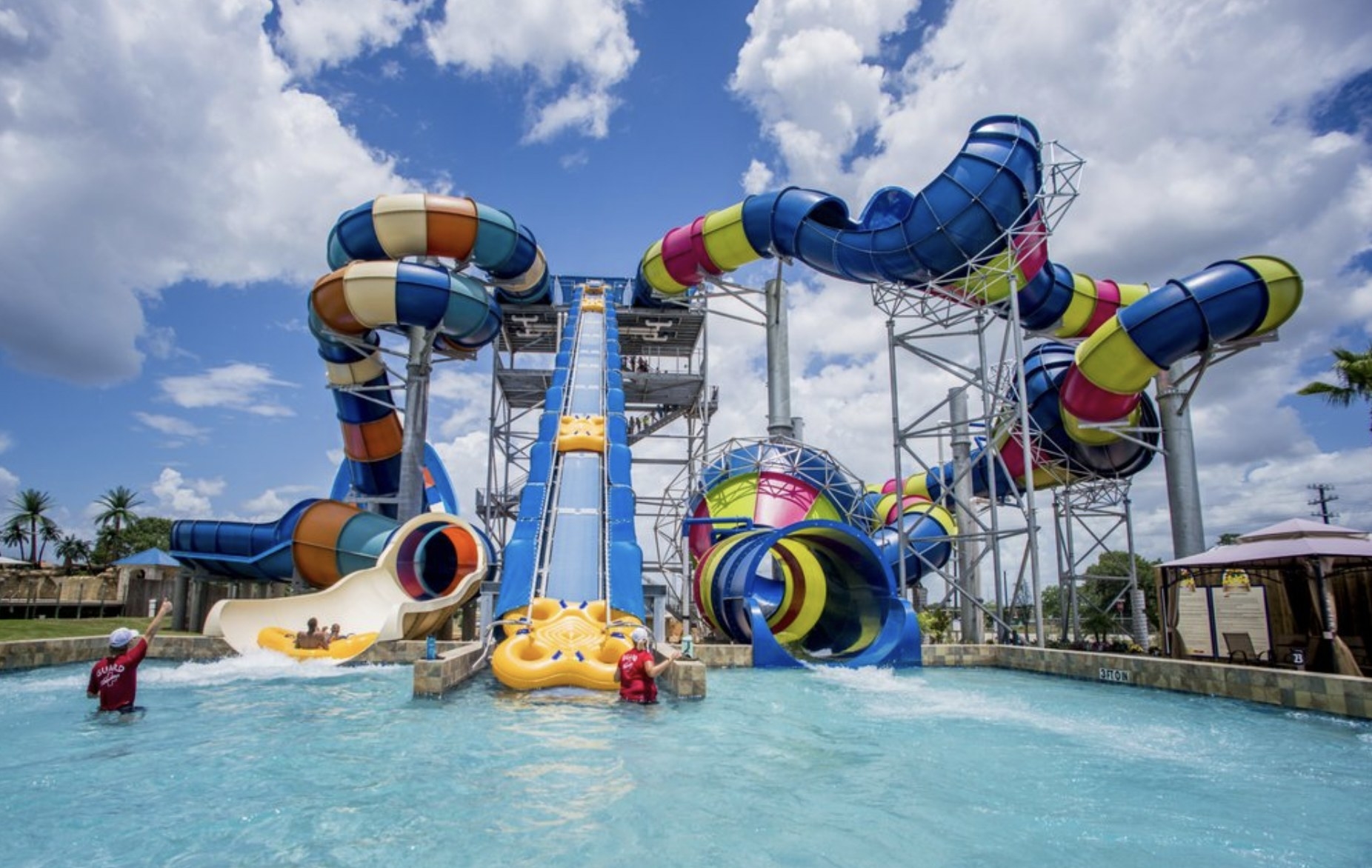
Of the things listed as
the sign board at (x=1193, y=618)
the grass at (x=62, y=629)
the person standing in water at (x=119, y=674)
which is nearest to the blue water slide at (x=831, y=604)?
the sign board at (x=1193, y=618)

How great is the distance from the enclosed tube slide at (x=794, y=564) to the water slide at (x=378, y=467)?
14.9ft

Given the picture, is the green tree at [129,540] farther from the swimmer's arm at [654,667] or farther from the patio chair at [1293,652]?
the patio chair at [1293,652]

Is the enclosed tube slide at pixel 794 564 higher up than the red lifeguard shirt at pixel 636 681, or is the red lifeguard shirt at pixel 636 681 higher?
the enclosed tube slide at pixel 794 564

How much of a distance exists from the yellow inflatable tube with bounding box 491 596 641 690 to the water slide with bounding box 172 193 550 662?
390cm

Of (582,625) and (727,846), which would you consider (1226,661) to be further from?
(727,846)

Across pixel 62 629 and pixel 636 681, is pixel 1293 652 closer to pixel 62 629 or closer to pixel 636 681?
pixel 636 681

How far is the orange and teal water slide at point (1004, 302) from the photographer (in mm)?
12219

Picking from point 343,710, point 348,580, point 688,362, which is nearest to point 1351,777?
point 343,710

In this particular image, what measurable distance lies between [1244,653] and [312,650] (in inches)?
520

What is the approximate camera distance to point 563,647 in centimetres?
891

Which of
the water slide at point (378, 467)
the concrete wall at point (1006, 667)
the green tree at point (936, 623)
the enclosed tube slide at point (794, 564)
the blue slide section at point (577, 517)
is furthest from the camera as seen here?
the green tree at point (936, 623)

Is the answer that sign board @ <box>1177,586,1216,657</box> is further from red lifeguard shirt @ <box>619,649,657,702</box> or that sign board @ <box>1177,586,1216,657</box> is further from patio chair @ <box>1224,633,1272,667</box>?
red lifeguard shirt @ <box>619,649,657,702</box>

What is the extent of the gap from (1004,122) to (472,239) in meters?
11.2

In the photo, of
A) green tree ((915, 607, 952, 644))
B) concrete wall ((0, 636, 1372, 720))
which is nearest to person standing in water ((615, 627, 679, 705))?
concrete wall ((0, 636, 1372, 720))
